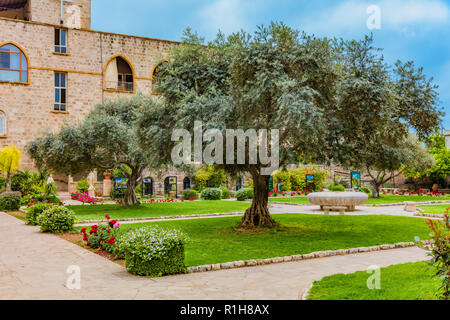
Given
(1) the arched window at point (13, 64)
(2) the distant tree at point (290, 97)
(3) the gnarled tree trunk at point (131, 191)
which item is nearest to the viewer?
(2) the distant tree at point (290, 97)

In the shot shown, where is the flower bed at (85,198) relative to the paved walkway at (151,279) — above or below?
above

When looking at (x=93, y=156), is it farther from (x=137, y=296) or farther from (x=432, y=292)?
(x=432, y=292)

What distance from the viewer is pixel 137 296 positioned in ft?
19.7

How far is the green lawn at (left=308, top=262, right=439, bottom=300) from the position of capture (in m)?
5.65

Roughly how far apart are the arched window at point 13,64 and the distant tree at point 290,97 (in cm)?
2431

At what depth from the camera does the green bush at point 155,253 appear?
749cm

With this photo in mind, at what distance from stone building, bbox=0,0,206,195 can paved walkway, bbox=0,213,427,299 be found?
23.0 m

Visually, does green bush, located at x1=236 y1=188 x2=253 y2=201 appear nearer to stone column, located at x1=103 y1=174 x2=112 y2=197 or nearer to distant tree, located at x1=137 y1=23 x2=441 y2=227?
stone column, located at x1=103 y1=174 x2=112 y2=197

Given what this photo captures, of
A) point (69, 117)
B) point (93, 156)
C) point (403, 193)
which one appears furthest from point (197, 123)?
point (403, 193)

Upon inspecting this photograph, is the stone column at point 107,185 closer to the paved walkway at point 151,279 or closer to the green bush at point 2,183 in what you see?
the green bush at point 2,183

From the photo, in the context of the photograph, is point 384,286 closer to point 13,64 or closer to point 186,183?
point 186,183

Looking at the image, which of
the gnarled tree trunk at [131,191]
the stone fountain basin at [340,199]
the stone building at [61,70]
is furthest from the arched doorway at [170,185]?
the stone fountain basin at [340,199]

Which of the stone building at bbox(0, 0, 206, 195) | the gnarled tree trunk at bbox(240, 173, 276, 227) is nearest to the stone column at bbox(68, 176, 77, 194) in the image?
the stone building at bbox(0, 0, 206, 195)

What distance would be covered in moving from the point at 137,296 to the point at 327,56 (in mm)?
8618
